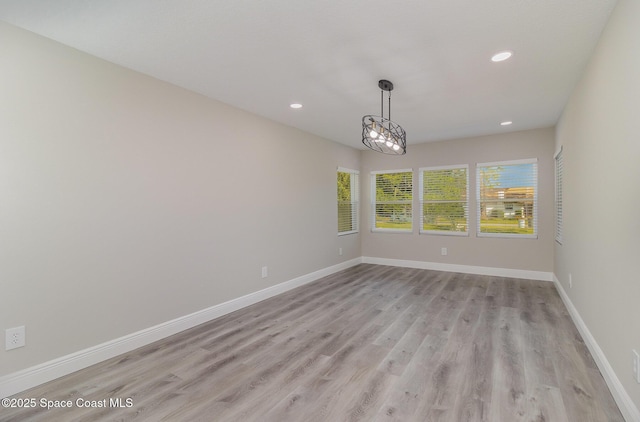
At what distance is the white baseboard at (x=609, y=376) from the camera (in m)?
1.75

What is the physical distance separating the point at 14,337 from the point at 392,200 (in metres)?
5.73

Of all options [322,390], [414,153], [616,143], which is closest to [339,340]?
[322,390]

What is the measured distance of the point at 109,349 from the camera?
262 cm

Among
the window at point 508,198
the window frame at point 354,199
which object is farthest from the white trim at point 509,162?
the window frame at point 354,199

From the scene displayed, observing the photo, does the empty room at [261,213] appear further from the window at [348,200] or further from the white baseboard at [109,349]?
the window at [348,200]

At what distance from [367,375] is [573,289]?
8.67ft

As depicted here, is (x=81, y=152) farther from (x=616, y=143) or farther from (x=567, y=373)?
(x=567, y=373)

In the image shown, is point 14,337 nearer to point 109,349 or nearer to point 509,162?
point 109,349

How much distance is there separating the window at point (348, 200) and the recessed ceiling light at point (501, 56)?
11.9ft

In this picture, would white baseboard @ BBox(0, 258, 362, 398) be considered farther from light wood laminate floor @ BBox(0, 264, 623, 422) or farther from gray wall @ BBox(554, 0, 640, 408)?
gray wall @ BBox(554, 0, 640, 408)

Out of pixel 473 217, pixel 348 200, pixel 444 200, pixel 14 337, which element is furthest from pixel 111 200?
pixel 473 217

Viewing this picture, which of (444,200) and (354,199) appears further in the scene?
(354,199)

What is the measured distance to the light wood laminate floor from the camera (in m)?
1.92

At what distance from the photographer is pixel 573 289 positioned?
3.42 metres
